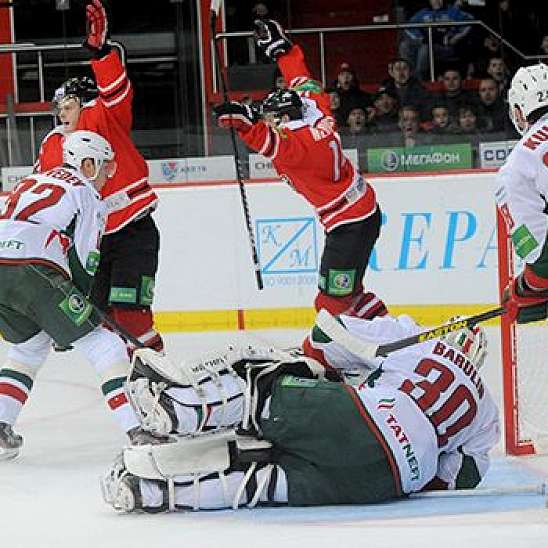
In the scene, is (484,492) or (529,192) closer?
(484,492)

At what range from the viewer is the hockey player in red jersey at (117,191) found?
203 inches

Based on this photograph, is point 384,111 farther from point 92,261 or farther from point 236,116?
point 92,261

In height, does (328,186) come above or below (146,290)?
above

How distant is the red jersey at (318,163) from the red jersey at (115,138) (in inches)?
18.7

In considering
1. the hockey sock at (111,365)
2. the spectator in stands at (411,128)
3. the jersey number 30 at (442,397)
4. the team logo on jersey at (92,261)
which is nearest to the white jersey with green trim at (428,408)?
the jersey number 30 at (442,397)

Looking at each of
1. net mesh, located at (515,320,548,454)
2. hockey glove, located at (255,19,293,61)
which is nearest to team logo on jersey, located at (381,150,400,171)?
hockey glove, located at (255,19,293,61)

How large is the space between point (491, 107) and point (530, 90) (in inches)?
128

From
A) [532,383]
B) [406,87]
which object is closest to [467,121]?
[406,87]

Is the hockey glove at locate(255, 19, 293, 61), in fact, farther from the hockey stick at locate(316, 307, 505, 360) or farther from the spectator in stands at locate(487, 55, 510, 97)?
the hockey stick at locate(316, 307, 505, 360)

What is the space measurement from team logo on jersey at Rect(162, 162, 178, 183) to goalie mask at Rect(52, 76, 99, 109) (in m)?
1.52

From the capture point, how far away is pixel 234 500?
3.43m

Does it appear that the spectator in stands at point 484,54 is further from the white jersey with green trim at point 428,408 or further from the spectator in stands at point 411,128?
the white jersey with green trim at point 428,408

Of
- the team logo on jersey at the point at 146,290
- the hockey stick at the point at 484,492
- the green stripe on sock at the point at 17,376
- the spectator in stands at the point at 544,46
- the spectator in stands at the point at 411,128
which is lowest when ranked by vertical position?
the hockey stick at the point at 484,492

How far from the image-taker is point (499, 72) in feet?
23.3
